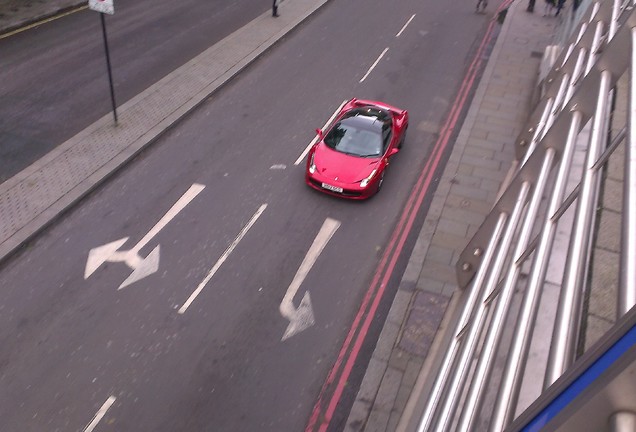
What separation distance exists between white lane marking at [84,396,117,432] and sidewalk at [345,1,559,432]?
11.9 ft

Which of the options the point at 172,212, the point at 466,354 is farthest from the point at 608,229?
the point at 172,212

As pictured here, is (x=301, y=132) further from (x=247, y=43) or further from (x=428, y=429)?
(x=428, y=429)

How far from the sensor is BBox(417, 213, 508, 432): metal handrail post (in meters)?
5.31

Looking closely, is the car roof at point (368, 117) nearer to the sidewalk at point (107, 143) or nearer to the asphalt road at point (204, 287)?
the asphalt road at point (204, 287)

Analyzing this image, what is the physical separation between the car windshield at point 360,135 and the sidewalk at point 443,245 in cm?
191

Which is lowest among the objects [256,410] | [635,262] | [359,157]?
[256,410]

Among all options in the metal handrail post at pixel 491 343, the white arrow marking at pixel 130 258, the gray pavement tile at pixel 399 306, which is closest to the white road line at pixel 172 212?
the white arrow marking at pixel 130 258

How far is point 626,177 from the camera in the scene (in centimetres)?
361

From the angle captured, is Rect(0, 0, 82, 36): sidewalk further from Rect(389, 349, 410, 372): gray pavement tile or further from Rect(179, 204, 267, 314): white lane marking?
Rect(389, 349, 410, 372): gray pavement tile


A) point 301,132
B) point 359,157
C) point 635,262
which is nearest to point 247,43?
point 301,132

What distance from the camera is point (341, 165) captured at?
13.6m

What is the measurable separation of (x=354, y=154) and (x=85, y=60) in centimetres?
1023

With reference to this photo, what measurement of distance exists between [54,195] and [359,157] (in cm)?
687

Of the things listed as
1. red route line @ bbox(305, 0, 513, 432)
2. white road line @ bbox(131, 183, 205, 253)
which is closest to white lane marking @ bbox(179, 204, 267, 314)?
white road line @ bbox(131, 183, 205, 253)
